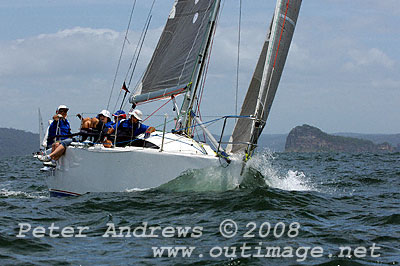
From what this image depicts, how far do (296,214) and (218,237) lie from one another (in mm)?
1979

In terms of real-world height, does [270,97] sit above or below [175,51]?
A: below

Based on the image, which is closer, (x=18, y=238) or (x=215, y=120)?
(x=18, y=238)

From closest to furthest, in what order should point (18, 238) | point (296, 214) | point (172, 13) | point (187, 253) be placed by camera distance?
point (187, 253) < point (18, 238) < point (296, 214) < point (172, 13)

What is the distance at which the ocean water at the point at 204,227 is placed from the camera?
579cm

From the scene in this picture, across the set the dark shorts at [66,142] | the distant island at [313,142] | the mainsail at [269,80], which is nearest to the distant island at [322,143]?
the distant island at [313,142]

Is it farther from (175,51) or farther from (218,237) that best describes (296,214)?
(175,51)

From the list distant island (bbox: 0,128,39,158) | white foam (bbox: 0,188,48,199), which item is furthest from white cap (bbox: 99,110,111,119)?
distant island (bbox: 0,128,39,158)

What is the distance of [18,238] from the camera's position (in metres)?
6.46

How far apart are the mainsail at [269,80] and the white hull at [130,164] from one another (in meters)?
0.64

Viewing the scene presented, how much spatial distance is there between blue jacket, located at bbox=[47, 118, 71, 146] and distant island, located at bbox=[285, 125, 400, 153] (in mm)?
169743

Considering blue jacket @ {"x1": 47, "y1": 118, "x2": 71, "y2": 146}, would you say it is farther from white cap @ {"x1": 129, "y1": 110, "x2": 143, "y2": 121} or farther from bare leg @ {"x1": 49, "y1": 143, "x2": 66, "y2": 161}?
white cap @ {"x1": 129, "y1": 110, "x2": 143, "y2": 121}

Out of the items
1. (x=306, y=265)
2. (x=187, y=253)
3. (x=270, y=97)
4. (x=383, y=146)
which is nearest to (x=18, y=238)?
(x=187, y=253)

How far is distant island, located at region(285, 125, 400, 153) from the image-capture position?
Answer: 17962cm

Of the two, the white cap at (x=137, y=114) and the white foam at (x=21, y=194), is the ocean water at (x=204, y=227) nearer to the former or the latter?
the white foam at (x=21, y=194)
